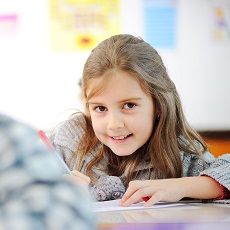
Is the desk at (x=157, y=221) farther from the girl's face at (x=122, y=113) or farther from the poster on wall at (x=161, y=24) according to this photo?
the poster on wall at (x=161, y=24)

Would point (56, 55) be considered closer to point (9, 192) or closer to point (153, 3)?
point (153, 3)

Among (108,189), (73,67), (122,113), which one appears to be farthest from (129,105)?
(73,67)

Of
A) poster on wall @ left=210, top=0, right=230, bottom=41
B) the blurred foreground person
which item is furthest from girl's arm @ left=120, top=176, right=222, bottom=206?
poster on wall @ left=210, top=0, right=230, bottom=41

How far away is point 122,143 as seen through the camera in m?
0.89

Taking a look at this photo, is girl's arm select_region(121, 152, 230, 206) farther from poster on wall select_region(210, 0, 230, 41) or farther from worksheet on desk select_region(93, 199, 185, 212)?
poster on wall select_region(210, 0, 230, 41)

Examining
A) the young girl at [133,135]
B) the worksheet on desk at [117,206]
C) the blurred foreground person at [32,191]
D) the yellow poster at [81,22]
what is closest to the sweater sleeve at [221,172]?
the young girl at [133,135]

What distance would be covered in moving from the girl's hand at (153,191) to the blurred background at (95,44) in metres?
1.57

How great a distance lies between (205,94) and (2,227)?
2411 mm

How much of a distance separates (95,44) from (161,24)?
33cm

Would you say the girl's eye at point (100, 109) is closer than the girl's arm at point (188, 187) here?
No

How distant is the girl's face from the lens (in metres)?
0.86

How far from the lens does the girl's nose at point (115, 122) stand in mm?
847

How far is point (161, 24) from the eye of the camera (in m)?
2.49

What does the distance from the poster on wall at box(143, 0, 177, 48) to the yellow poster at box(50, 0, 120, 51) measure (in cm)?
16
